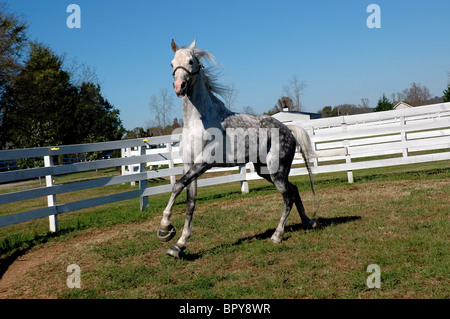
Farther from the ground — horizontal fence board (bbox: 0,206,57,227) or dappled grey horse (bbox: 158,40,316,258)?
dappled grey horse (bbox: 158,40,316,258)

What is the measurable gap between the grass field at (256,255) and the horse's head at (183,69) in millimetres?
2188

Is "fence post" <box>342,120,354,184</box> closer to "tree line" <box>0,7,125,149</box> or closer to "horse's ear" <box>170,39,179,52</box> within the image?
"horse's ear" <box>170,39,179,52</box>

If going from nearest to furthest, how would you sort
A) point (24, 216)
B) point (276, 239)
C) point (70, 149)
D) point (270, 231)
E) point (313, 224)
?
point (276, 239) < point (313, 224) < point (270, 231) < point (24, 216) < point (70, 149)

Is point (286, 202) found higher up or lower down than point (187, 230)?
higher up

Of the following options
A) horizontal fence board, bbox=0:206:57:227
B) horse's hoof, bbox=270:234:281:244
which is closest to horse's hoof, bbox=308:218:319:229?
horse's hoof, bbox=270:234:281:244

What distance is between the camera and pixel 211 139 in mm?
5062

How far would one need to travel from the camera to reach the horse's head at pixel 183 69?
451 centimetres

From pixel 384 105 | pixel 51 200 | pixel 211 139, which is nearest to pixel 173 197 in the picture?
pixel 211 139

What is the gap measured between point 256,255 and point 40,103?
42.2m

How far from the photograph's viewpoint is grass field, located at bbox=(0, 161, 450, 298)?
3.75 m

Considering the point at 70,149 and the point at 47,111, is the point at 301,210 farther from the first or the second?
the point at 47,111
